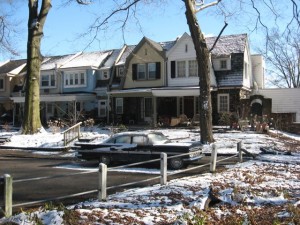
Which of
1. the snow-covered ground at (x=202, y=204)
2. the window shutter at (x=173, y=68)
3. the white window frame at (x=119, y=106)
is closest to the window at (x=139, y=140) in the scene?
the snow-covered ground at (x=202, y=204)

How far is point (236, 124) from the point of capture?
28219 mm

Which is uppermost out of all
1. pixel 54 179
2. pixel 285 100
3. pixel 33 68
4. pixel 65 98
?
pixel 33 68

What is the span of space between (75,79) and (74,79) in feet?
0.35

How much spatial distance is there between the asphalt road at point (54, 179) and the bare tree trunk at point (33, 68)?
7181 millimetres

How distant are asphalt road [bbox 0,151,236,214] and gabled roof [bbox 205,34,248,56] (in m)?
18.8

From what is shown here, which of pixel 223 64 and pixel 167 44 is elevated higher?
pixel 167 44

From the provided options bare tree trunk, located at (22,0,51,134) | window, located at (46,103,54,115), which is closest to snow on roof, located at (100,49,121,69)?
window, located at (46,103,54,115)

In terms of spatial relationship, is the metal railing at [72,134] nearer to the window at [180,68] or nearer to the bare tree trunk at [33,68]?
the bare tree trunk at [33,68]

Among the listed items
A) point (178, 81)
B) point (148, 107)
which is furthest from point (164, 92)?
point (148, 107)

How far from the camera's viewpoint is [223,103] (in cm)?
3344

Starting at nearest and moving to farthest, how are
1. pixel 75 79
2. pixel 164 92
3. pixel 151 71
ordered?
pixel 164 92
pixel 151 71
pixel 75 79

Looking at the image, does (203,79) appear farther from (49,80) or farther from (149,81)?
(49,80)

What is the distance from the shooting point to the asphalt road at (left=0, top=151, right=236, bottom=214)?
9445mm

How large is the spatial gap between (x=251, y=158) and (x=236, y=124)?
1177 cm
